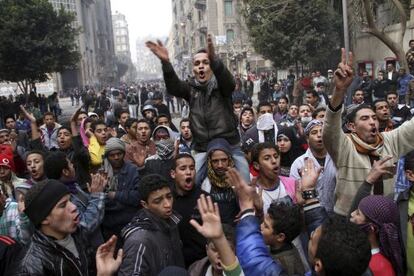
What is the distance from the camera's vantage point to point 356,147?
11.2ft

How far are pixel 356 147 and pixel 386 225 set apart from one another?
3.04 ft

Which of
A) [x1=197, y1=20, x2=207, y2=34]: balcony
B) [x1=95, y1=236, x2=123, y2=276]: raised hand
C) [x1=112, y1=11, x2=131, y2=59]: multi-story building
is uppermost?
[x1=112, y1=11, x2=131, y2=59]: multi-story building

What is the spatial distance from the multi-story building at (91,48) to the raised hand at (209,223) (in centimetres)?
5383

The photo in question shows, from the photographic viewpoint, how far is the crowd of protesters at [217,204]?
2389mm

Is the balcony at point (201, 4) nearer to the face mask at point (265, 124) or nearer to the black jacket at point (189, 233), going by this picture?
the face mask at point (265, 124)

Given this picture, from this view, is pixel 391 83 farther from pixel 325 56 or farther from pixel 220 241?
pixel 325 56

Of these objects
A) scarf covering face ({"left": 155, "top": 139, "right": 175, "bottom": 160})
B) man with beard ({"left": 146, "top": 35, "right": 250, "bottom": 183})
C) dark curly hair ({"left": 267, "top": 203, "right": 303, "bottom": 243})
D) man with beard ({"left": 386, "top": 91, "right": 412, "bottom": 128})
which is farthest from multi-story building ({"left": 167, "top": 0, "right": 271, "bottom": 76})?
dark curly hair ({"left": 267, "top": 203, "right": 303, "bottom": 243})

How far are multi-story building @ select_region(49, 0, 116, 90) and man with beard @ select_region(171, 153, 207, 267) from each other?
172ft

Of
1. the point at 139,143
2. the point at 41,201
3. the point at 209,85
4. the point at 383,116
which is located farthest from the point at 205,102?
the point at 383,116

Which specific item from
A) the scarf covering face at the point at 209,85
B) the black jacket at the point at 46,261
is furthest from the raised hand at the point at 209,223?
the scarf covering face at the point at 209,85

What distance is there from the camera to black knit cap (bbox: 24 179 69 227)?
2580 millimetres

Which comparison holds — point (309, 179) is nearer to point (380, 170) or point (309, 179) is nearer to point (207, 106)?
point (380, 170)

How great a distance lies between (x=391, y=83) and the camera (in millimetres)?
11547

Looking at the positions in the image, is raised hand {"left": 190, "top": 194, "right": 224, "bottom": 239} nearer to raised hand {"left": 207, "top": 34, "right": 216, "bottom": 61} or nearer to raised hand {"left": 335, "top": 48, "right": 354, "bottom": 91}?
raised hand {"left": 335, "top": 48, "right": 354, "bottom": 91}
